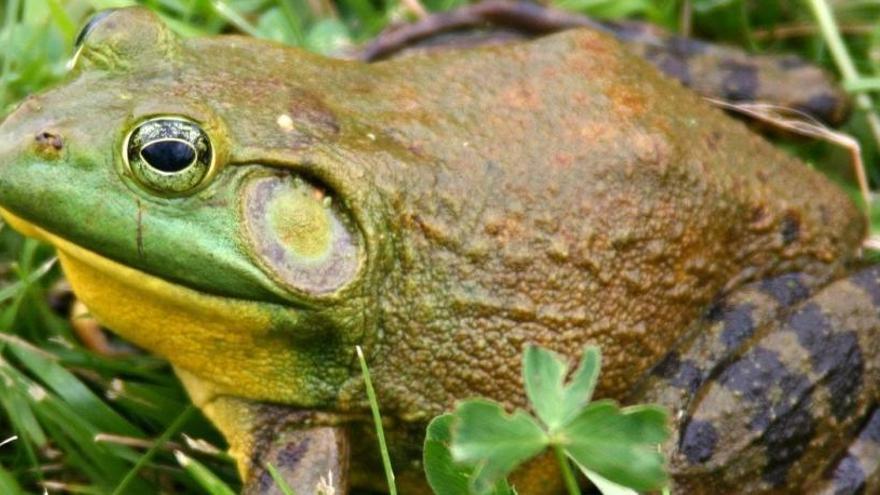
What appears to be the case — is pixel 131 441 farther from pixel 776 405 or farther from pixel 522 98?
pixel 776 405

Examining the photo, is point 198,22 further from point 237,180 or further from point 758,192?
point 758,192

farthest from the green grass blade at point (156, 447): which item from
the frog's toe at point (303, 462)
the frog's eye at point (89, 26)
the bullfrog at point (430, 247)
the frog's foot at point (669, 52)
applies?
the frog's foot at point (669, 52)

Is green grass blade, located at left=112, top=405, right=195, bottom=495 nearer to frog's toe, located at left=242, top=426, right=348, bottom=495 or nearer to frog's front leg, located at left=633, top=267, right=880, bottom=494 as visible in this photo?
frog's toe, located at left=242, top=426, right=348, bottom=495

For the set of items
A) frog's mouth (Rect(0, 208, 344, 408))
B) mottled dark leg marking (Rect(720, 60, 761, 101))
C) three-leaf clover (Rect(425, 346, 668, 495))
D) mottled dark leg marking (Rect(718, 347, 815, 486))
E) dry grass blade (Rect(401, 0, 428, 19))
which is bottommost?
three-leaf clover (Rect(425, 346, 668, 495))

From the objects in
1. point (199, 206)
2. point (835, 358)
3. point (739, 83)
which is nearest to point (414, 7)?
point (739, 83)

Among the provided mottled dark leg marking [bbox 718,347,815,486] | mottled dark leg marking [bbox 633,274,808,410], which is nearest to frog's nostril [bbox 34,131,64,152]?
mottled dark leg marking [bbox 633,274,808,410]

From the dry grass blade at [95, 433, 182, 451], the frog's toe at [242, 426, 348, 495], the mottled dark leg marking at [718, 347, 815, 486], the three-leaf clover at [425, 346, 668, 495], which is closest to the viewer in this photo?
the three-leaf clover at [425, 346, 668, 495]

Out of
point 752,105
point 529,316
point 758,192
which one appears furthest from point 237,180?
point 752,105
